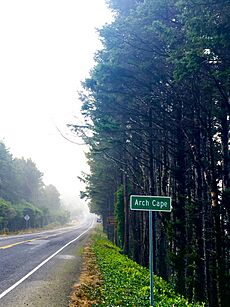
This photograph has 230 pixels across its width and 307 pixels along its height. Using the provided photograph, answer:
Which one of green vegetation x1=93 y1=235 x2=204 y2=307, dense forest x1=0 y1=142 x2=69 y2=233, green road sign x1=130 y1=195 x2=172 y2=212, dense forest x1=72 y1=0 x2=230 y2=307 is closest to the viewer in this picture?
green road sign x1=130 y1=195 x2=172 y2=212

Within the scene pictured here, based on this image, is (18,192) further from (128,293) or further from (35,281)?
(128,293)

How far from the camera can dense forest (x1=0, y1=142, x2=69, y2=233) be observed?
63119mm

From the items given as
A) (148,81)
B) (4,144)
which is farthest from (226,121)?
(4,144)

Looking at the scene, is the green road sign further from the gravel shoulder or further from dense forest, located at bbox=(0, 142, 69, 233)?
dense forest, located at bbox=(0, 142, 69, 233)

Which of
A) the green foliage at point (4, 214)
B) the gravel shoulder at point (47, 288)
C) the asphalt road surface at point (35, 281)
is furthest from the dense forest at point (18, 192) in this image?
the gravel shoulder at point (47, 288)

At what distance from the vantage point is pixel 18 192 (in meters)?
84.1

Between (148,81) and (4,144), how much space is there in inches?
2638

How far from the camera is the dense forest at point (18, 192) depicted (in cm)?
6312

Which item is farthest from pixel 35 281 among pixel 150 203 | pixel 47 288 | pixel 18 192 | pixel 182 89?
pixel 18 192

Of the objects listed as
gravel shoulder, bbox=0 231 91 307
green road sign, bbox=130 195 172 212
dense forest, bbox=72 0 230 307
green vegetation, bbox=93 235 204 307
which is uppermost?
dense forest, bbox=72 0 230 307

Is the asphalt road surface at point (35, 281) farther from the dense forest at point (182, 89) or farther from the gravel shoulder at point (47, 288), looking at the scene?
the dense forest at point (182, 89)

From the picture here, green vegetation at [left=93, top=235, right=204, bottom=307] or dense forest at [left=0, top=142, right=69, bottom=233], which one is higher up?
dense forest at [left=0, top=142, right=69, bottom=233]

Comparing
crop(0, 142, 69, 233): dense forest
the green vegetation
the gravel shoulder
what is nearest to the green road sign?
the green vegetation

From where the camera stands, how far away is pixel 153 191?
17375mm
